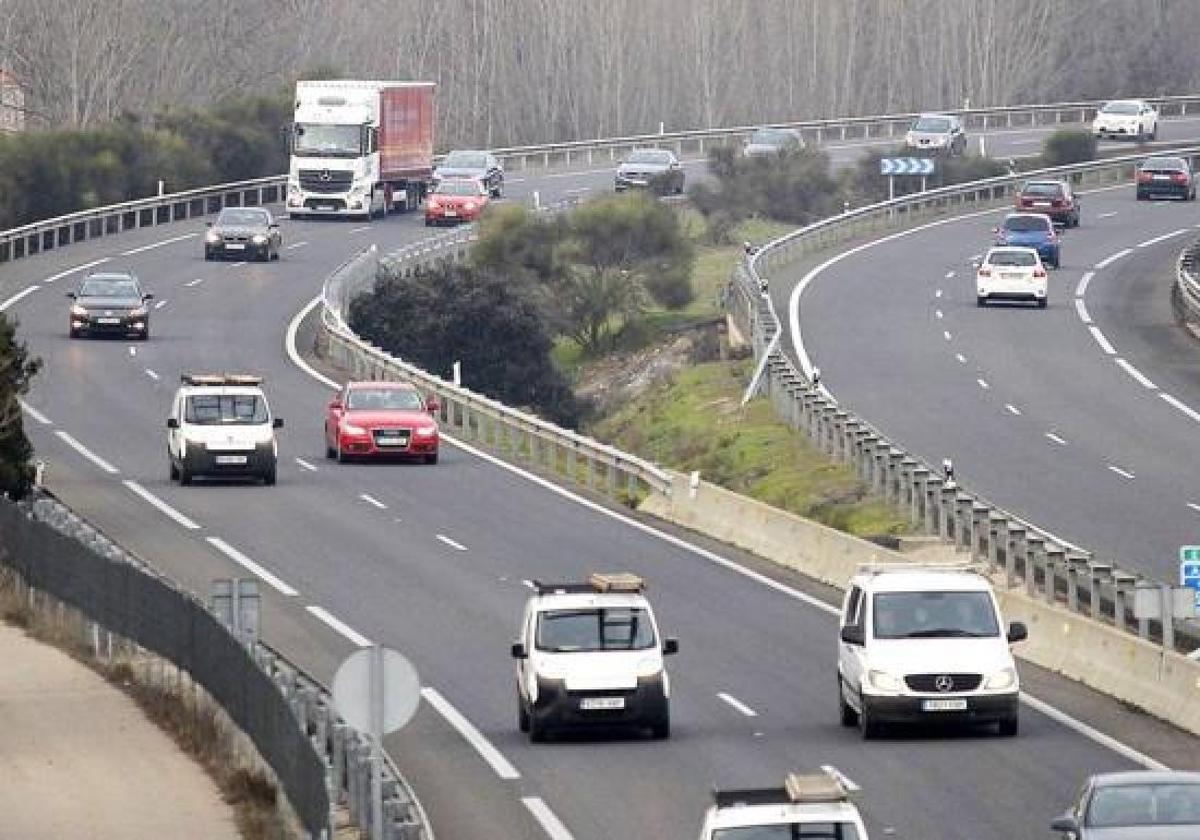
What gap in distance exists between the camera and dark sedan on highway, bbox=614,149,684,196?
109750 millimetres

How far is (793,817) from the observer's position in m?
19.7

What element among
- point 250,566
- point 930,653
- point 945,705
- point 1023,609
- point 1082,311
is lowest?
point 1082,311

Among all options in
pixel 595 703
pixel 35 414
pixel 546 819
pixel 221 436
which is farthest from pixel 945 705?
pixel 35 414

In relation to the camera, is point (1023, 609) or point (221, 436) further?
point (221, 436)

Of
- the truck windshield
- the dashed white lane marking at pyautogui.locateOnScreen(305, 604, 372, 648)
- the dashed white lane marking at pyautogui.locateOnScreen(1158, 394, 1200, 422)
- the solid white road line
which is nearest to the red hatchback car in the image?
the dashed white lane marking at pyautogui.locateOnScreen(1158, 394, 1200, 422)

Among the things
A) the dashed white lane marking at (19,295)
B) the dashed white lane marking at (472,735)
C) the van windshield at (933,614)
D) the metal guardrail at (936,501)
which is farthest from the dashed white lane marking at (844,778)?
Result: the dashed white lane marking at (19,295)

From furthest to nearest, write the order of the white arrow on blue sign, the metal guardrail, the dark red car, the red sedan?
1. the white arrow on blue sign
2. the red sedan
3. the dark red car
4. the metal guardrail

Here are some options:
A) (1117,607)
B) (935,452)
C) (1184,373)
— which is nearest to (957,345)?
(1184,373)

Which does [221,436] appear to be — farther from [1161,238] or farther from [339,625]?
[1161,238]

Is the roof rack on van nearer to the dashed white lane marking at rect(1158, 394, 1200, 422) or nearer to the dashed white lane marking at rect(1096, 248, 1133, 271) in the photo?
the dashed white lane marking at rect(1158, 394, 1200, 422)

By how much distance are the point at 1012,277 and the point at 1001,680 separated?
47908mm

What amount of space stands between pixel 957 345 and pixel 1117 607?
3530 cm

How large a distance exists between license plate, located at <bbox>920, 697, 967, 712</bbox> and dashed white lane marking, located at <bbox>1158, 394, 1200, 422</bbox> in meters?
30.0

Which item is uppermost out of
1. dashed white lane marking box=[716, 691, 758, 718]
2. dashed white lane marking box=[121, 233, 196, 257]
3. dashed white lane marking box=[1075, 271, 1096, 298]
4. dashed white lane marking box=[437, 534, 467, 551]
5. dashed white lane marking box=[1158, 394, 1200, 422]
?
dashed white lane marking box=[716, 691, 758, 718]
